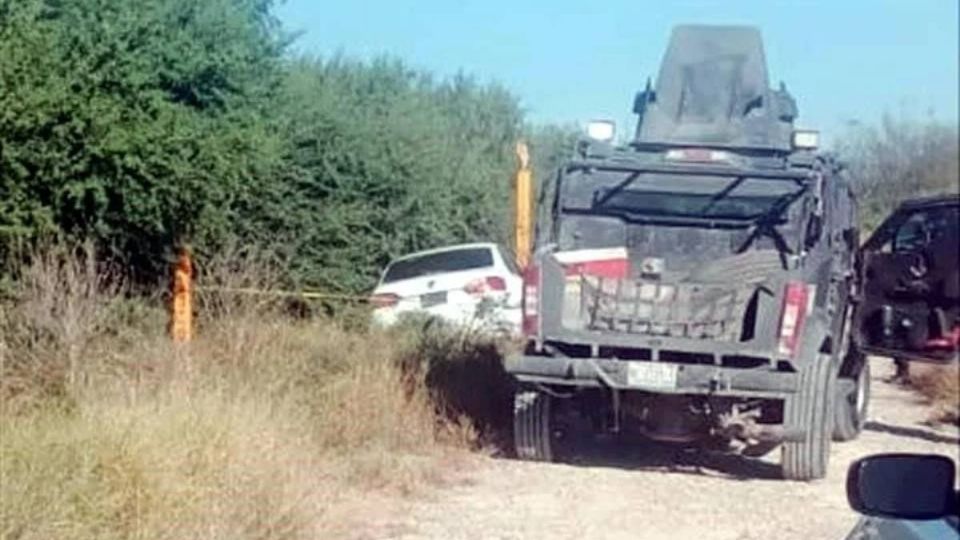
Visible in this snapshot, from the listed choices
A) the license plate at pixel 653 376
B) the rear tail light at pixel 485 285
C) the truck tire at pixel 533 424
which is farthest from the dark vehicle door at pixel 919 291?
the rear tail light at pixel 485 285

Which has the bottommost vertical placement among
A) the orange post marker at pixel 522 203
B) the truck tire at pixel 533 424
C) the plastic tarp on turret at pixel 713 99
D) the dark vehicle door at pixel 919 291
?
the truck tire at pixel 533 424

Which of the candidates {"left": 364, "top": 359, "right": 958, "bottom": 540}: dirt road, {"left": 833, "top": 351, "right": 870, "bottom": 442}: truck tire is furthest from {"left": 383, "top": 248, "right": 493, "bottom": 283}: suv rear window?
{"left": 833, "top": 351, "right": 870, "bottom": 442}: truck tire

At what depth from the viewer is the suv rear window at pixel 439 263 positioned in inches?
797

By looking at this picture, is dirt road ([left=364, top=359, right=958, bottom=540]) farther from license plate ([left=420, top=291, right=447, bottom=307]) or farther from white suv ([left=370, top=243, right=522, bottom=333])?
license plate ([left=420, top=291, right=447, bottom=307])

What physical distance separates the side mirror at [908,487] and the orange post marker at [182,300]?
10.9 m

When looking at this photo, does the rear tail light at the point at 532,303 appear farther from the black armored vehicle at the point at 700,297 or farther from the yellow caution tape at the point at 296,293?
the yellow caution tape at the point at 296,293

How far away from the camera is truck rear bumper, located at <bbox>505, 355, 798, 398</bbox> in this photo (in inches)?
480

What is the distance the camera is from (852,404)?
14.2m

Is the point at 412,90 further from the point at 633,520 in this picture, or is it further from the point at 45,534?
the point at 45,534

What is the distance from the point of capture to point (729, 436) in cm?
1281

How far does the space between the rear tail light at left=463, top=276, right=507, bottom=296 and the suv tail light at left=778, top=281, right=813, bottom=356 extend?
21.7ft

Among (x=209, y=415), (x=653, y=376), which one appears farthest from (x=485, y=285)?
(x=209, y=415)

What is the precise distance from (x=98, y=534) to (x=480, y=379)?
22.9 ft

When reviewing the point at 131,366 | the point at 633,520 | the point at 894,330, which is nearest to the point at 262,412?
the point at 131,366
